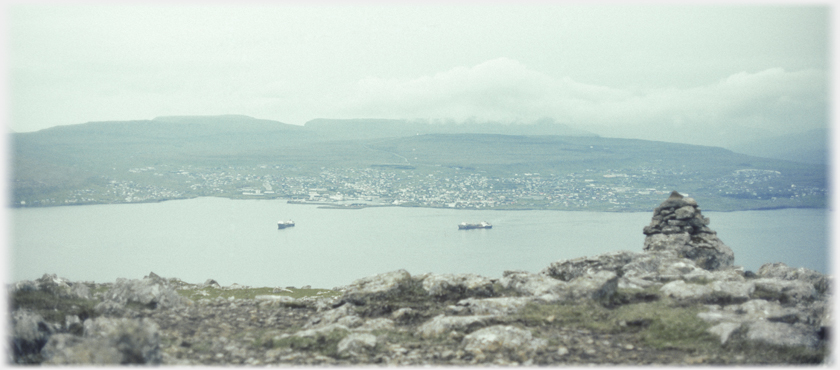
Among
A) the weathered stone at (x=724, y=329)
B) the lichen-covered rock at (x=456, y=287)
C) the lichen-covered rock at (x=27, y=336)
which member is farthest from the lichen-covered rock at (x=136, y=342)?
the weathered stone at (x=724, y=329)

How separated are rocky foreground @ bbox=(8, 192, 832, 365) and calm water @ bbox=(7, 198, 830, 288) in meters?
68.0

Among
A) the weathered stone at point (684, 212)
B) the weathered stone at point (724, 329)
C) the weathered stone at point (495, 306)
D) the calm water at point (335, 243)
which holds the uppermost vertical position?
the weathered stone at point (684, 212)

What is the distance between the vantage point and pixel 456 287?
17406mm

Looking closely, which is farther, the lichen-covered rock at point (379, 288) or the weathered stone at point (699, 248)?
the weathered stone at point (699, 248)

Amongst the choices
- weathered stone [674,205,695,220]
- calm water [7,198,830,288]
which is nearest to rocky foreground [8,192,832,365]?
weathered stone [674,205,695,220]

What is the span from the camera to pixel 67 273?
343ft

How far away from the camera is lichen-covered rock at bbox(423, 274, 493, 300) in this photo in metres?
17.1

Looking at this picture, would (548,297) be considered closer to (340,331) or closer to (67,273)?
(340,331)

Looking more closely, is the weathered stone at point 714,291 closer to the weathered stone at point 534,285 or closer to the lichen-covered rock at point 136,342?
the weathered stone at point 534,285

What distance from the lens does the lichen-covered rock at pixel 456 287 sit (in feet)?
56.2

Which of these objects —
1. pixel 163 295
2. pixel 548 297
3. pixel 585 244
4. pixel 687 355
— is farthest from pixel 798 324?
pixel 585 244

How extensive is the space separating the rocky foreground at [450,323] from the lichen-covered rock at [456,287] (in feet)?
0.13

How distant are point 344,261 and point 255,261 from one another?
26158 mm

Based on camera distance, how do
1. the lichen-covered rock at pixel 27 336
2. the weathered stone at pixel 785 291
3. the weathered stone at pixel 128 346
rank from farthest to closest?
the weathered stone at pixel 785 291, the lichen-covered rock at pixel 27 336, the weathered stone at pixel 128 346
